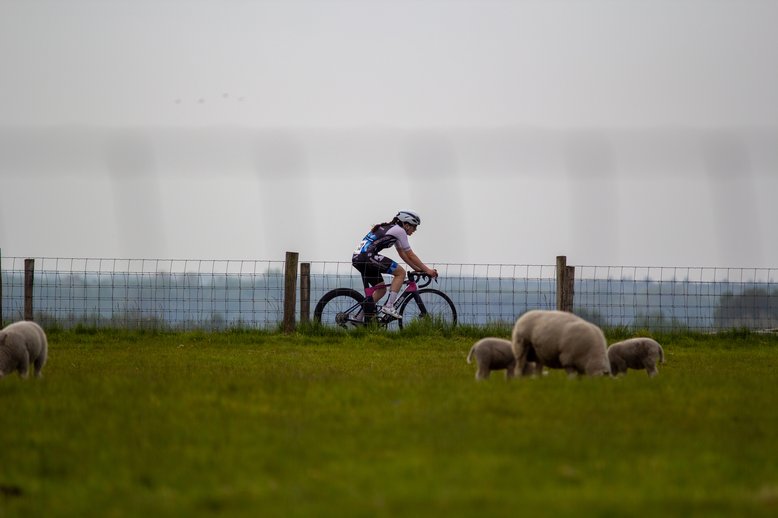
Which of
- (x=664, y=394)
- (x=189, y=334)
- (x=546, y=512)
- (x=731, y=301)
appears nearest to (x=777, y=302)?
(x=731, y=301)

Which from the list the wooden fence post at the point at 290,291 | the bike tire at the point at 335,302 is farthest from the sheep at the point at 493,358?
the wooden fence post at the point at 290,291

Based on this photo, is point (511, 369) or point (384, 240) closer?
point (511, 369)

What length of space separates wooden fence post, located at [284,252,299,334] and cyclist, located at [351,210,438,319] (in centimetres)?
107

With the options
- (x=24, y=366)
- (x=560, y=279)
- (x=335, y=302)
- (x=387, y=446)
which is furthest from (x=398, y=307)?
(x=387, y=446)

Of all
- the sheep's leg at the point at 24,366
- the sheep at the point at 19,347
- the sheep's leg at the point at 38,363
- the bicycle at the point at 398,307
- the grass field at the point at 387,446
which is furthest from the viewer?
the bicycle at the point at 398,307

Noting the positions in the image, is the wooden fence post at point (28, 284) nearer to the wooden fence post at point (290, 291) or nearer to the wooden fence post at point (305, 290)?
the wooden fence post at point (290, 291)

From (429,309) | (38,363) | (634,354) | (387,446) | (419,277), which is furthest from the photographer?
(419,277)

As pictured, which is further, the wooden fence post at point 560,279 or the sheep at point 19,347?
the wooden fence post at point 560,279

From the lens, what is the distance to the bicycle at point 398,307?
488 inches

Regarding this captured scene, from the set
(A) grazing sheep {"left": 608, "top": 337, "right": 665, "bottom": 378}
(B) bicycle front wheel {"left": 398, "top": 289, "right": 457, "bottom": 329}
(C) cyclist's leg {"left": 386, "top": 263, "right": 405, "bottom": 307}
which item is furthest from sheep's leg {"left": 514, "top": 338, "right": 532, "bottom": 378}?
(C) cyclist's leg {"left": 386, "top": 263, "right": 405, "bottom": 307}

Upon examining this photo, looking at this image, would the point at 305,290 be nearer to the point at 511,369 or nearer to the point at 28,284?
the point at 28,284

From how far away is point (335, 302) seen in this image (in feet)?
41.7

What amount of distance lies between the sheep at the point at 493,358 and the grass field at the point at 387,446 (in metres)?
0.69

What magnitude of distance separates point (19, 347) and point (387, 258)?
22.5 ft
